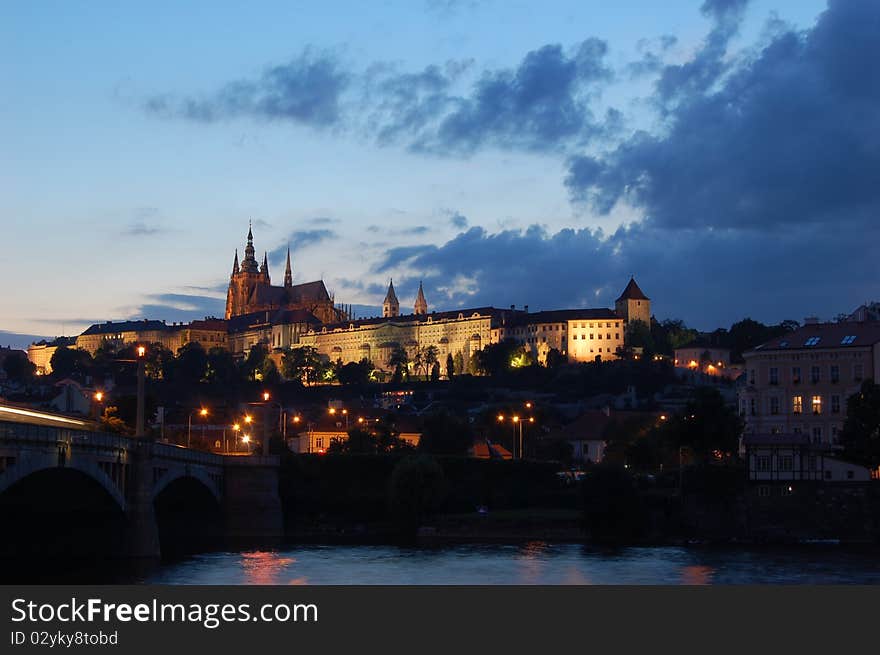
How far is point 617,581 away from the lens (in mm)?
57281

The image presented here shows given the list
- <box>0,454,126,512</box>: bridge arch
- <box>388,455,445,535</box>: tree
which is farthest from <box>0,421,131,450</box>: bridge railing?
<box>388,455,445,535</box>: tree

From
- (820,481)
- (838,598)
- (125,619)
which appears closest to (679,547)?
(820,481)

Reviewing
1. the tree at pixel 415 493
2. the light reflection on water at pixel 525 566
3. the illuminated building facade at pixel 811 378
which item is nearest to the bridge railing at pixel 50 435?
the light reflection on water at pixel 525 566

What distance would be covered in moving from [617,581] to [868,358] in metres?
36.6

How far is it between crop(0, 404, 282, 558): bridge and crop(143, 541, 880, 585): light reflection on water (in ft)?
12.3

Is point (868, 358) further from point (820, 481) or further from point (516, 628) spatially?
point (516, 628)

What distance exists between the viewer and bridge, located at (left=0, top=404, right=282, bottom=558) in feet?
171

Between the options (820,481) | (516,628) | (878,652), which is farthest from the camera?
(820,481)

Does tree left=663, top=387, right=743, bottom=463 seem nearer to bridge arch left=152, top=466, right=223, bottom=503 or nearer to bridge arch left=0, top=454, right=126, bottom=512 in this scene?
bridge arch left=152, top=466, right=223, bottom=503

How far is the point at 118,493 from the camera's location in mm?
61438

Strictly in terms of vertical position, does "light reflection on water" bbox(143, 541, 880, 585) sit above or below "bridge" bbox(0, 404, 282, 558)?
below

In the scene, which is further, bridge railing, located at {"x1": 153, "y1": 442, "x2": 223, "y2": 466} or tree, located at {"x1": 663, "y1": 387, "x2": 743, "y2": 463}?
tree, located at {"x1": 663, "y1": 387, "x2": 743, "y2": 463}

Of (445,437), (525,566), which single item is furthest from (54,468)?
(445,437)

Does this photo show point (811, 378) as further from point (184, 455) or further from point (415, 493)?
point (184, 455)
